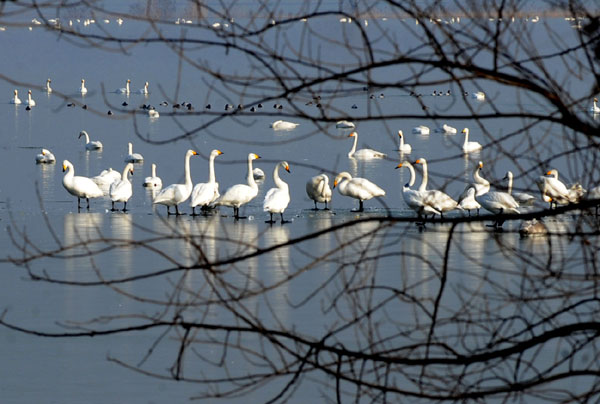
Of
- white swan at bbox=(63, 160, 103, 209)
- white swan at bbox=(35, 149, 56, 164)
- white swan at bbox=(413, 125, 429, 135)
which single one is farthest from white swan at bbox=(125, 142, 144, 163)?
white swan at bbox=(413, 125, 429, 135)

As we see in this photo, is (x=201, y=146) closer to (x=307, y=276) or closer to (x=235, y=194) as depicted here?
(x=235, y=194)

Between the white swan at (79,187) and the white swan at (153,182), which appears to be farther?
the white swan at (153,182)

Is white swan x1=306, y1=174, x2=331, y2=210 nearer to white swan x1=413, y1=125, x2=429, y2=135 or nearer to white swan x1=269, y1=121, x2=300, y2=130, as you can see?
white swan x1=413, y1=125, x2=429, y2=135

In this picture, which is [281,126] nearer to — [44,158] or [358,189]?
[44,158]

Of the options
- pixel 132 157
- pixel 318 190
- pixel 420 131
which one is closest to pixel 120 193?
pixel 318 190

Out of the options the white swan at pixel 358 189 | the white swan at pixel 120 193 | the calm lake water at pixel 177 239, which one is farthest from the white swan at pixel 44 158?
the white swan at pixel 358 189

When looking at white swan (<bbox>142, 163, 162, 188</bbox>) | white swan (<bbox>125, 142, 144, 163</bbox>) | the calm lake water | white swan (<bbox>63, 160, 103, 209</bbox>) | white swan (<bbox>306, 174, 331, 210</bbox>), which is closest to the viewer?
the calm lake water

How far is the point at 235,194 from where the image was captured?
50.5ft

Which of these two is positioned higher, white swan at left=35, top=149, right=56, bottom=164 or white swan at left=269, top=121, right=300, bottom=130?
white swan at left=269, top=121, right=300, bottom=130

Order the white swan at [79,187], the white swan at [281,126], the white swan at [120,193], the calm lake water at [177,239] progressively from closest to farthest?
the calm lake water at [177,239], the white swan at [120,193], the white swan at [79,187], the white swan at [281,126]

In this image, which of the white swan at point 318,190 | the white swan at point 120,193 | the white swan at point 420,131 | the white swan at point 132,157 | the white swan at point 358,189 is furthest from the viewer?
the white swan at point 420,131

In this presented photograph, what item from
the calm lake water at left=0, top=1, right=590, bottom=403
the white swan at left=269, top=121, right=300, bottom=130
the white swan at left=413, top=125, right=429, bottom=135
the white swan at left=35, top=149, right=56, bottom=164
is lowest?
the calm lake water at left=0, top=1, right=590, bottom=403

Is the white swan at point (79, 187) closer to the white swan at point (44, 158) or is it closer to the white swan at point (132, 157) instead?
the white swan at point (44, 158)

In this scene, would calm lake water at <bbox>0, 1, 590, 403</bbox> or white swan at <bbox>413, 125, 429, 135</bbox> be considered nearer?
calm lake water at <bbox>0, 1, 590, 403</bbox>
